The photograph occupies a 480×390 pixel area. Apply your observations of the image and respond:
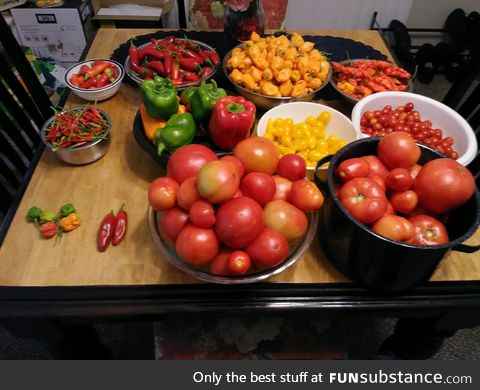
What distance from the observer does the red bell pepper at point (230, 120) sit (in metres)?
0.92

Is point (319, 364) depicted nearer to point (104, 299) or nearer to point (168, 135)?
point (104, 299)

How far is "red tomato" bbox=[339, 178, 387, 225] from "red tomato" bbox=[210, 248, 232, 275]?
0.25m

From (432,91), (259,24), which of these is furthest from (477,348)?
(432,91)

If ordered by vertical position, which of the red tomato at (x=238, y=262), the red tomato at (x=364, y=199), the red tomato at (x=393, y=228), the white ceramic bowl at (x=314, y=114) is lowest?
the white ceramic bowl at (x=314, y=114)

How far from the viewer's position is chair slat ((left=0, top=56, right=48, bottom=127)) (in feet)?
3.97

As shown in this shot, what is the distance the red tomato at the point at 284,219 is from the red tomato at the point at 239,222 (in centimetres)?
3

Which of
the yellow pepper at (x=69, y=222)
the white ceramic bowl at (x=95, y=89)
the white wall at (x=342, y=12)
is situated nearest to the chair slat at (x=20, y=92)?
the white ceramic bowl at (x=95, y=89)

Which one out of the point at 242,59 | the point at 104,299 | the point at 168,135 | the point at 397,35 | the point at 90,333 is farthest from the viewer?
the point at 397,35

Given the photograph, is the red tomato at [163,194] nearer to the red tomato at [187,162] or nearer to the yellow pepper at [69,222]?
the red tomato at [187,162]

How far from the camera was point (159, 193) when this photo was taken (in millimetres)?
718

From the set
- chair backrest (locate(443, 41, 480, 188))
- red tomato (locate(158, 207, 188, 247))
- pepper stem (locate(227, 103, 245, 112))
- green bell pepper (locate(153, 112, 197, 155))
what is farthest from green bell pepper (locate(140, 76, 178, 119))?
chair backrest (locate(443, 41, 480, 188))

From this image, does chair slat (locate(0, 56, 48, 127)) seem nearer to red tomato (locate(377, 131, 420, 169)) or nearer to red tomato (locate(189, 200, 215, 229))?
red tomato (locate(189, 200, 215, 229))

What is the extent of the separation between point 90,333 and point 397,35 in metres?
2.66

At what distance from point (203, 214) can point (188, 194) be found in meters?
0.05
